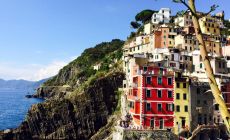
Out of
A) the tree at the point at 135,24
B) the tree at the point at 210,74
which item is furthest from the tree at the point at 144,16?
the tree at the point at 210,74

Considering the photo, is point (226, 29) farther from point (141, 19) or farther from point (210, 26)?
point (141, 19)

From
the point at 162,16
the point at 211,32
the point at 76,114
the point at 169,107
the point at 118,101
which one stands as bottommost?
the point at 76,114

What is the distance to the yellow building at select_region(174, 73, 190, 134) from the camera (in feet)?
175

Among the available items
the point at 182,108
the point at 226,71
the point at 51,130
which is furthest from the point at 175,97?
the point at 51,130

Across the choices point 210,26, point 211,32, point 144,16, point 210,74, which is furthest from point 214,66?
point 144,16

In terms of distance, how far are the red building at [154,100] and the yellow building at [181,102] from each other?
2.46 feet

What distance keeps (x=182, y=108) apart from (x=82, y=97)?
126ft

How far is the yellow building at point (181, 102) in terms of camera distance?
175ft

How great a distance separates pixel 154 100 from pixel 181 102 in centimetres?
467

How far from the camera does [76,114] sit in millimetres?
84188

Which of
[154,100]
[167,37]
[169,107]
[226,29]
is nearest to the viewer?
[154,100]

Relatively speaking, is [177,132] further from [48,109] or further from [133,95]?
[48,109]

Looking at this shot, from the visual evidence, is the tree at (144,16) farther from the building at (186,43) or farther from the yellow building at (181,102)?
the yellow building at (181,102)

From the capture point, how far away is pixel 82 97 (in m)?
86.7
